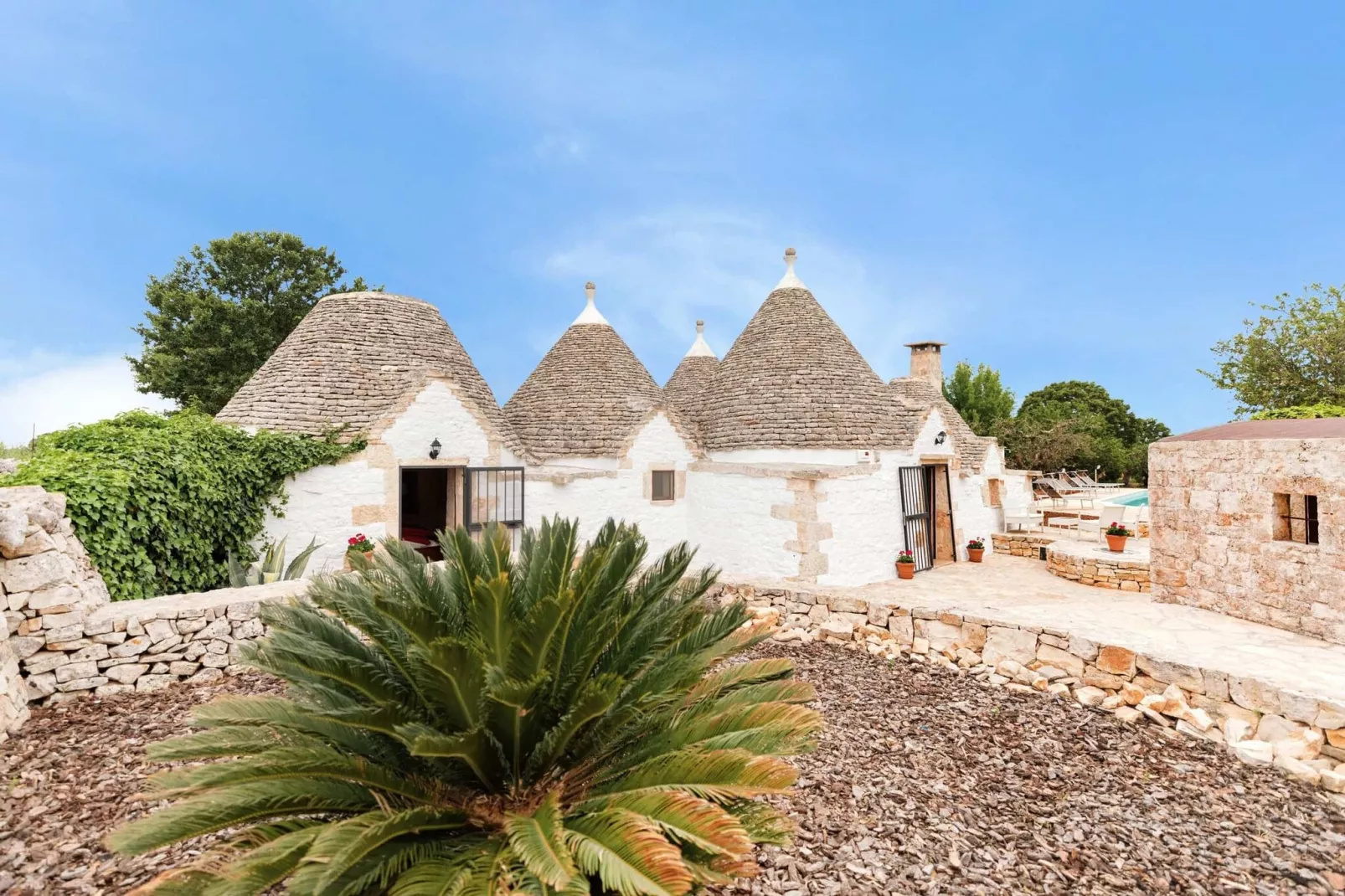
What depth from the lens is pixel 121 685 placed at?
645 cm

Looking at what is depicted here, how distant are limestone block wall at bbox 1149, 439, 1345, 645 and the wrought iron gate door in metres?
3.90

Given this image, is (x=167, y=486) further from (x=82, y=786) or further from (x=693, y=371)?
(x=693, y=371)

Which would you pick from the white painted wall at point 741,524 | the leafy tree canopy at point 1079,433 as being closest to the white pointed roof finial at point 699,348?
the white painted wall at point 741,524

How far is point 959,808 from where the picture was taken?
486 centimetres

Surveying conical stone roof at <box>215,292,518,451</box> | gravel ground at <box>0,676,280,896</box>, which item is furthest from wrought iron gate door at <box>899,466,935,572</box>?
gravel ground at <box>0,676,280,896</box>

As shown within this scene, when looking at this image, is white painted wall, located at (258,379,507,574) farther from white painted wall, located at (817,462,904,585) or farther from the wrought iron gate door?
the wrought iron gate door

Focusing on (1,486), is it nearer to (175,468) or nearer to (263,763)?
(175,468)

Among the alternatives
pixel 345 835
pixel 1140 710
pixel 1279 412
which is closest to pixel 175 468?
pixel 345 835

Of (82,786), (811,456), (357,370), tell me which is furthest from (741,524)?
(82,786)

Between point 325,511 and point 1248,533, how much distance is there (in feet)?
44.3

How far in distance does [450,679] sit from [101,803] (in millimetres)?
3648

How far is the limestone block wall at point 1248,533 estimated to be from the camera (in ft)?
27.2

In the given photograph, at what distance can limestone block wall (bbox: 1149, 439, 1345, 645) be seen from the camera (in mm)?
8281

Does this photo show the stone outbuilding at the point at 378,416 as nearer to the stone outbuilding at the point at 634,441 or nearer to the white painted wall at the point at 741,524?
the stone outbuilding at the point at 634,441
